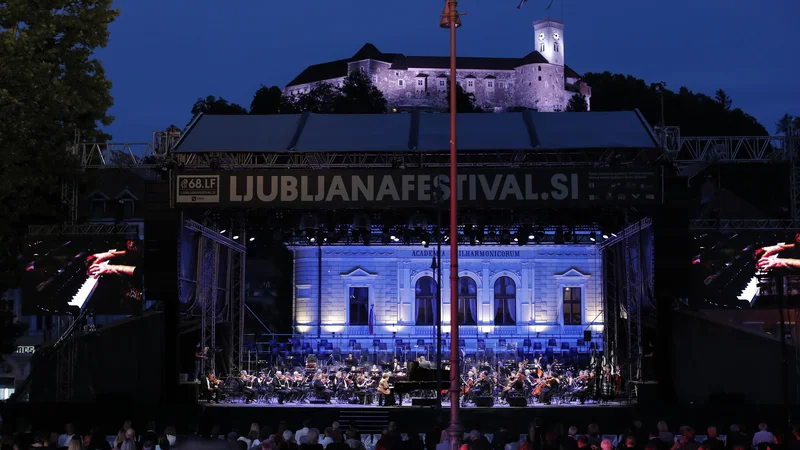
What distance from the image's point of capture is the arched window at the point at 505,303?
1511 inches

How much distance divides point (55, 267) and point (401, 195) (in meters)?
9.20

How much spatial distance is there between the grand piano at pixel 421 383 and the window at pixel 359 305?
11.8 m

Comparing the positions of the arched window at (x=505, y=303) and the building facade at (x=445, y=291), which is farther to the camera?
the arched window at (x=505, y=303)

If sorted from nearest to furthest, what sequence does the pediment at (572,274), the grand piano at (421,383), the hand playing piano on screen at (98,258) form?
the grand piano at (421,383) < the hand playing piano on screen at (98,258) < the pediment at (572,274)

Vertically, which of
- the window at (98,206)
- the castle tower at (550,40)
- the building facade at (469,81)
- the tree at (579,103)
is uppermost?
the castle tower at (550,40)

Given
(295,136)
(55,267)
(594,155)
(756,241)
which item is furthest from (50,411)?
(756,241)

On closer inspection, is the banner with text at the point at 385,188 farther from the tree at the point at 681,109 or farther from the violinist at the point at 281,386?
the tree at the point at 681,109

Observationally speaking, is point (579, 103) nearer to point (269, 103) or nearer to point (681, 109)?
point (681, 109)

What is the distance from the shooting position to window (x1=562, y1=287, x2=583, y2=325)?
3803cm

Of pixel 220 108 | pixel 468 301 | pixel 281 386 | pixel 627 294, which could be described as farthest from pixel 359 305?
pixel 220 108

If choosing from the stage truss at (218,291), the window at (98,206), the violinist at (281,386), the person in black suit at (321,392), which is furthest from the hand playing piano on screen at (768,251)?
the window at (98,206)

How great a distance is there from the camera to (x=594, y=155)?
26328 millimetres

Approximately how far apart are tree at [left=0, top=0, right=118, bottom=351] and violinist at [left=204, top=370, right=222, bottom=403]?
550 centimetres

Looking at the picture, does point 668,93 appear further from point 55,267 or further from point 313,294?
point 55,267
